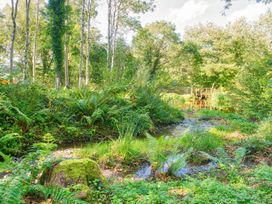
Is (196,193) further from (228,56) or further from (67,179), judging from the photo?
(228,56)

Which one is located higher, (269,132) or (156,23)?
(156,23)

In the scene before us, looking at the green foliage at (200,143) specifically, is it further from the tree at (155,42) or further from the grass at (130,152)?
the tree at (155,42)

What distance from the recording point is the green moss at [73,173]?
9.91ft

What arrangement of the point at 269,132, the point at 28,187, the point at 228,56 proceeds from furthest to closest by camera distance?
the point at 228,56 < the point at 269,132 < the point at 28,187

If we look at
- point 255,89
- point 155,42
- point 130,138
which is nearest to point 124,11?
point 155,42

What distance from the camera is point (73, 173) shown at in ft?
10.2

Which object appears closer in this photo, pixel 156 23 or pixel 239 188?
pixel 239 188

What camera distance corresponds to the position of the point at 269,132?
6.05 metres

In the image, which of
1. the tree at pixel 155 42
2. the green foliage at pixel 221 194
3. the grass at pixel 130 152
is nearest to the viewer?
the green foliage at pixel 221 194

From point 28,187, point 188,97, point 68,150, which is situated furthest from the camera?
point 188,97

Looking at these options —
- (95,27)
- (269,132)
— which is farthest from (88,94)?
(95,27)

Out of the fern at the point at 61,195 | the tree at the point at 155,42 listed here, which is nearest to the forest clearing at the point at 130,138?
the fern at the point at 61,195

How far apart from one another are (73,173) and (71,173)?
0.08ft

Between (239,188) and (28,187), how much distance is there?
7.97 ft
